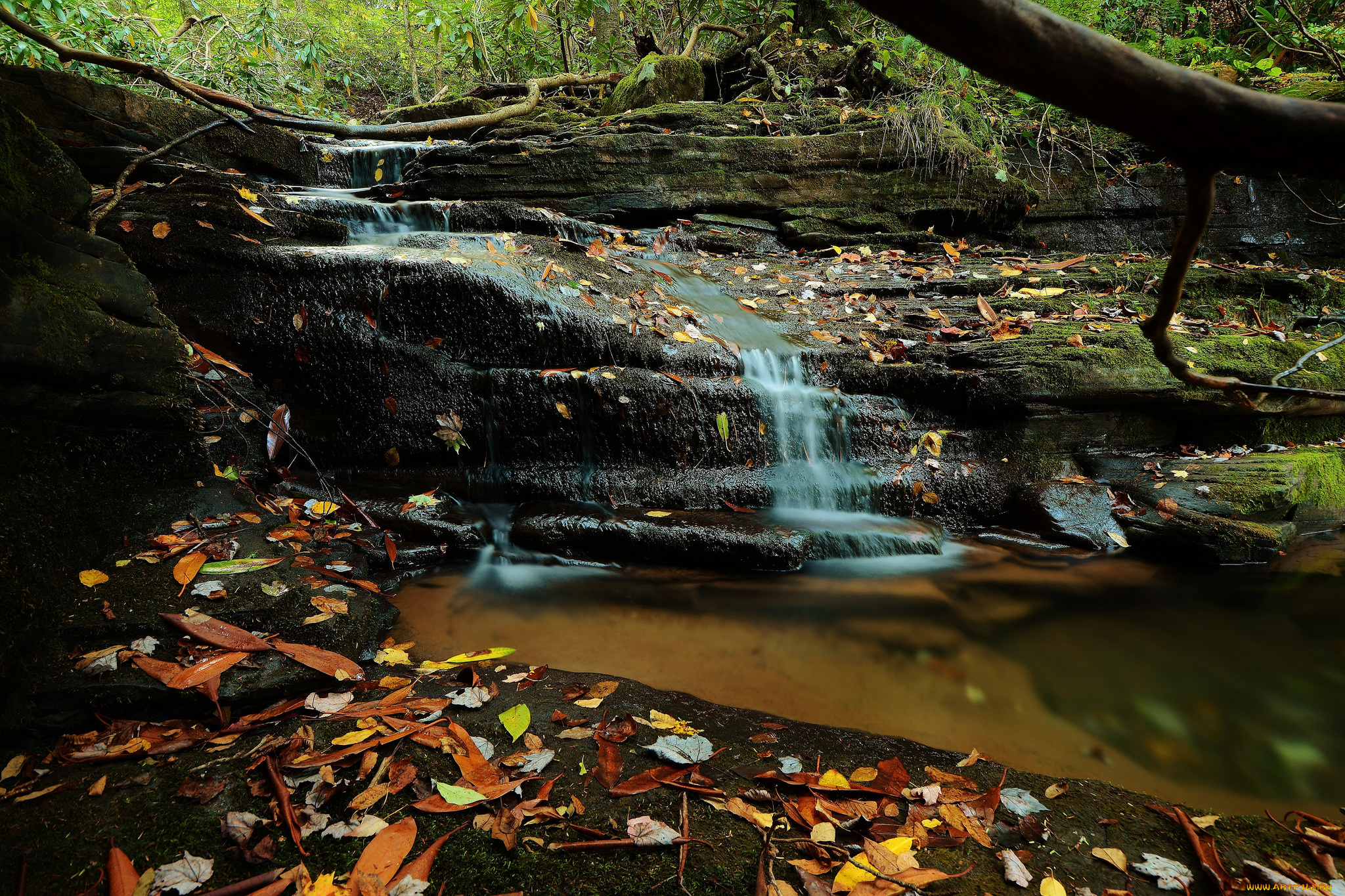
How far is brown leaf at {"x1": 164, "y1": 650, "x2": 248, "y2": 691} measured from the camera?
214 cm

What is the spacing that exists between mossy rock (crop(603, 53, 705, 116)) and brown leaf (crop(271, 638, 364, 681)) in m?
8.62

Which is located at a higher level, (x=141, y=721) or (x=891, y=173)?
(x=891, y=173)

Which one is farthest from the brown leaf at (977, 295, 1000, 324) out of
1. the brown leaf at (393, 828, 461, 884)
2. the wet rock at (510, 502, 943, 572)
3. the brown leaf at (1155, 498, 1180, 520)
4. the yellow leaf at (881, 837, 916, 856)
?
the brown leaf at (393, 828, 461, 884)

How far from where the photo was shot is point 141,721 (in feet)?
6.82

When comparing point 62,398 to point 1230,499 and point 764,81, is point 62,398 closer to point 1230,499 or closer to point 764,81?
point 1230,499

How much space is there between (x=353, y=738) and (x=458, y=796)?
49 cm

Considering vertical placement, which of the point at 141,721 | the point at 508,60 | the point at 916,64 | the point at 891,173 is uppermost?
the point at 508,60

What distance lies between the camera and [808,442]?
4.75 m

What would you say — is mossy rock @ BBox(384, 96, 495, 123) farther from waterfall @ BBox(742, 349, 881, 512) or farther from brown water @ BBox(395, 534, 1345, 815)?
brown water @ BBox(395, 534, 1345, 815)

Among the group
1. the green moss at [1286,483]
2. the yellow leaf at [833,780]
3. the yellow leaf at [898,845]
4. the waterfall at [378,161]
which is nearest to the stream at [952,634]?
the green moss at [1286,483]

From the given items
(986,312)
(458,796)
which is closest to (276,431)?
(458,796)

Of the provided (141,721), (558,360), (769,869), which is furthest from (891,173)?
(141,721)

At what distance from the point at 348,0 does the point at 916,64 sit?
1432cm

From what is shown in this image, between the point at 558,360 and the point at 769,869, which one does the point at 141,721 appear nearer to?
the point at 769,869
